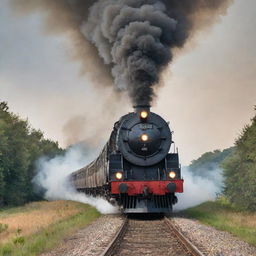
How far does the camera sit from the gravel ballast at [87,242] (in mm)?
8297

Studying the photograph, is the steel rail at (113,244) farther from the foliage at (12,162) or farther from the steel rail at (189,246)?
the foliage at (12,162)

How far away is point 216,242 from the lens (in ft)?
29.9

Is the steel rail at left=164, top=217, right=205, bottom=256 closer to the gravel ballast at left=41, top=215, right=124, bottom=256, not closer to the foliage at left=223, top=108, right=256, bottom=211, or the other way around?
the gravel ballast at left=41, top=215, right=124, bottom=256

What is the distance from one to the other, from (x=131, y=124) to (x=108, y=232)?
494 cm

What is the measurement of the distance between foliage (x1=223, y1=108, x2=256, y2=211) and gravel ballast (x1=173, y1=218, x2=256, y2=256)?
13.4m

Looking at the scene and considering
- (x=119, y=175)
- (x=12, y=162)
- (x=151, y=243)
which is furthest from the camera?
(x=12, y=162)

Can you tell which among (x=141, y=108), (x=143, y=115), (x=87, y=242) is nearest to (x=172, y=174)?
(x=143, y=115)

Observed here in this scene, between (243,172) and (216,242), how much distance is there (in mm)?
23554

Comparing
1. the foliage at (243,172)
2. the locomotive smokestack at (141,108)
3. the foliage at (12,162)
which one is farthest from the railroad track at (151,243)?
the foliage at (12,162)

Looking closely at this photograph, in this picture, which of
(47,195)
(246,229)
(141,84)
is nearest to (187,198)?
(141,84)

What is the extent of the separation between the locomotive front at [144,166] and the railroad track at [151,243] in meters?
2.20

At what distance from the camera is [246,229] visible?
11.5 m

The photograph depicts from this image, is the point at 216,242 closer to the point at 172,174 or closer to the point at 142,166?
the point at 172,174

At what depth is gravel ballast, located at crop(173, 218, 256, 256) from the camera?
801 centimetres
